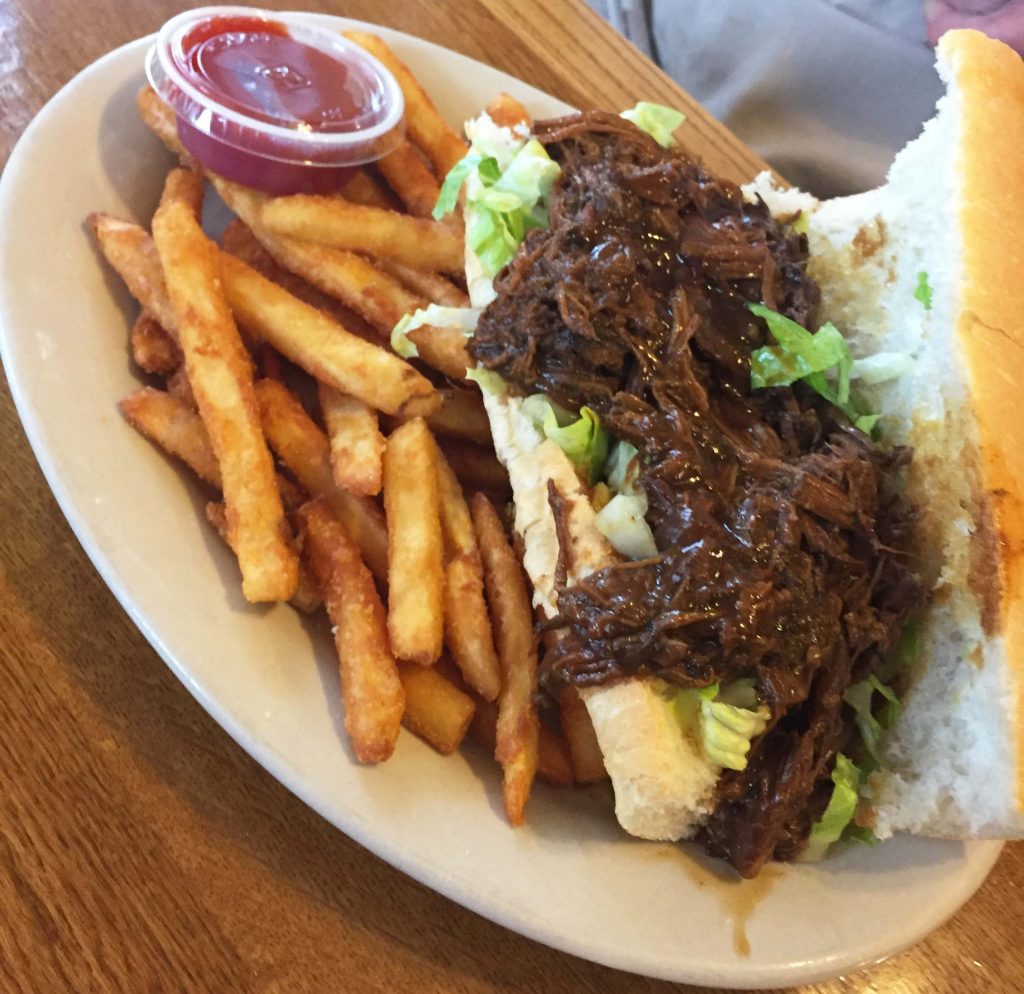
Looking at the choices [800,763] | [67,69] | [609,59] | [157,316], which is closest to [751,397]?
[800,763]

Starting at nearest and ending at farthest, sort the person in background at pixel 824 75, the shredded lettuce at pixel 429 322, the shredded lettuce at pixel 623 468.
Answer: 1. the shredded lettuce at pixel 623 468
2. the shredded lettuce at pixel 429 322
3. the person in background at pixel 824 75

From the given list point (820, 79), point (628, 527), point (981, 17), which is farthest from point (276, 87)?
point (981, 17)

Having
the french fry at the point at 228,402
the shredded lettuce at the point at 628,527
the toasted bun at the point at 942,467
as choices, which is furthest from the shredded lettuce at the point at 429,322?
the shredded lettuce at the point at 628,527

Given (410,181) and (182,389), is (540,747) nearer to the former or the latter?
(182,389)

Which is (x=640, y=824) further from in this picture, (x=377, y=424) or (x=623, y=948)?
(x=377, y=424)

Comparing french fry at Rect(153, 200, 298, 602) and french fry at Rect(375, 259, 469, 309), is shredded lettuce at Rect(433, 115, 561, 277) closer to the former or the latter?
french fry at Rect(375, 259, 469, 309)

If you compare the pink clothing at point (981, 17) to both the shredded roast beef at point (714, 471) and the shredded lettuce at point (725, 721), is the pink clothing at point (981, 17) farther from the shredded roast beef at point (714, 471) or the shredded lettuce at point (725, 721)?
the shredded lettuce at point (725, 721)
